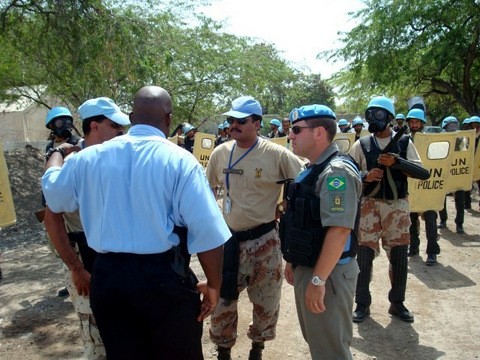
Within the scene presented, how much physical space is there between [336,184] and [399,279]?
227cm

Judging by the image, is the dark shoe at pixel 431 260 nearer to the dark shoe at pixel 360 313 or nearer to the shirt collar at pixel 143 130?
the dark shoe at pixel 360 313

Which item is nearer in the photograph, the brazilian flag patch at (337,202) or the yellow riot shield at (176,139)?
the brazilian flag patch at (337,202)

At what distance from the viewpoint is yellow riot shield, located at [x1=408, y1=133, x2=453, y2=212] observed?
20.1ft

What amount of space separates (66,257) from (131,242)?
0.92 m

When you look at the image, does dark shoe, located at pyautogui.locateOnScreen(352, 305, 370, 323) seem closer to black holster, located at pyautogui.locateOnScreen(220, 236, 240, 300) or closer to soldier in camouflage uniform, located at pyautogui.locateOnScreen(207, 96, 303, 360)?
soldier in camouflage uniform, located at pyautogui.locateOnScreen(207, 96, 303, 360)

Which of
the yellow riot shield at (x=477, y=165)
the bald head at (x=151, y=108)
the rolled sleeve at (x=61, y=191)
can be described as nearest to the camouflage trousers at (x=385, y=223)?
the bald head at (x=151, y=108)

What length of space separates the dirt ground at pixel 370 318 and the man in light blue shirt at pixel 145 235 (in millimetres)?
1920

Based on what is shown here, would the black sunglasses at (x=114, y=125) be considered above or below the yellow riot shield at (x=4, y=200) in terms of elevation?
above

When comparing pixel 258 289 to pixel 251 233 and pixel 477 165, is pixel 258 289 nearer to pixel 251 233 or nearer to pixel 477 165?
pixel 251 233

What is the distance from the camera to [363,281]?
167 inches

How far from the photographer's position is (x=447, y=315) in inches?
173

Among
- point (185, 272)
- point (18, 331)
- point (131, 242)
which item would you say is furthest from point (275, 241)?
point (18, 331)

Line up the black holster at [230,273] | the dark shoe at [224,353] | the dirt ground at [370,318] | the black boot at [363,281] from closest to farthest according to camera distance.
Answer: the black holster at [230,273] < the dark shoe at [224,353] < the dirt ground at [370,318] < the black boot at [363,281]

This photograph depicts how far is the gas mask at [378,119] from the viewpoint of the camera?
3.97 metres
